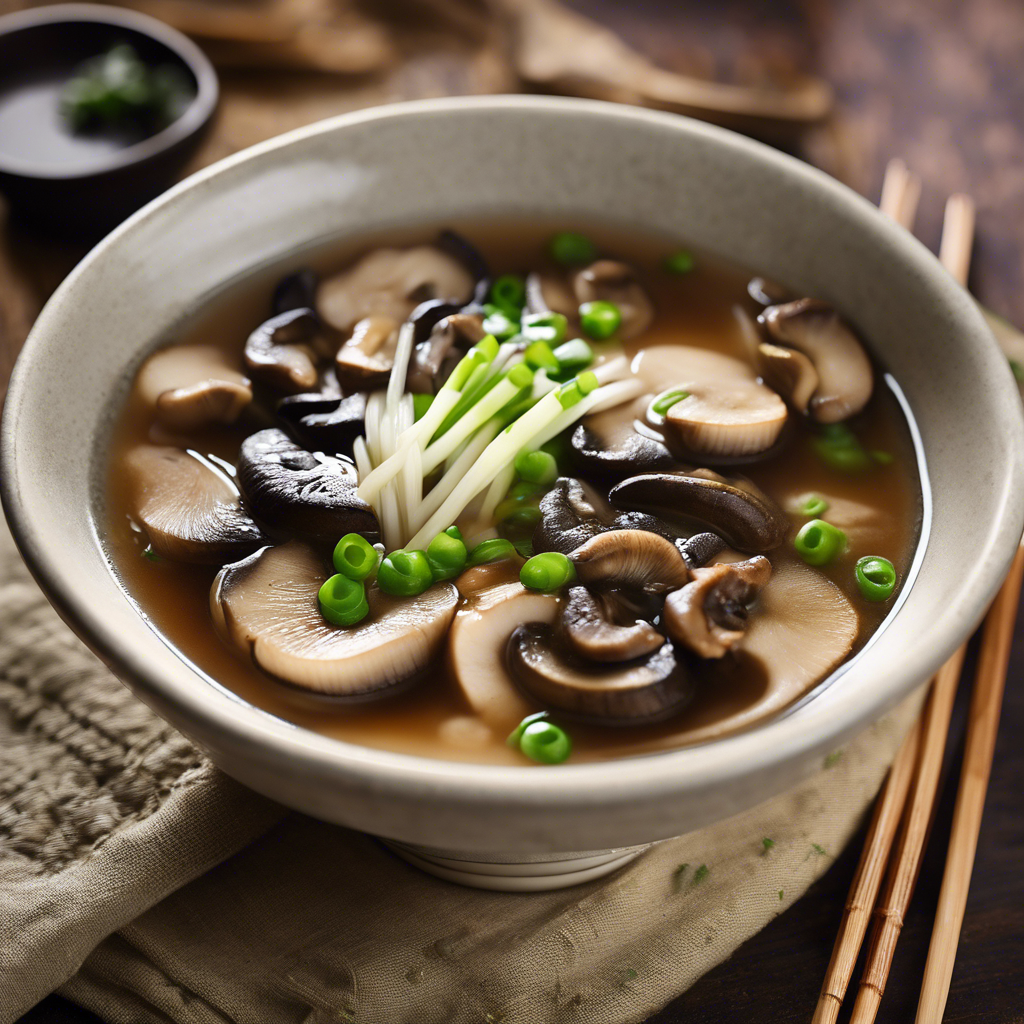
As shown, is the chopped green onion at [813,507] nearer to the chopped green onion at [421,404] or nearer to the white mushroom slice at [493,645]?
the white mushroom slice at [493,645]

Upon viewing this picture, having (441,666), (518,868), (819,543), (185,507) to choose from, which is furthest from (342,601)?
(819,543)

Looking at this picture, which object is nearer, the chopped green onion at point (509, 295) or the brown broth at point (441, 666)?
the brown broth at point (441, 666)

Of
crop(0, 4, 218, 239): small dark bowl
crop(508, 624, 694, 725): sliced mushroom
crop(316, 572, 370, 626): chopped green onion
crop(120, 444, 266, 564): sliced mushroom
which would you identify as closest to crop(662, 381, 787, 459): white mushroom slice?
crop(508, 624, 694, 725): sliced mushroom

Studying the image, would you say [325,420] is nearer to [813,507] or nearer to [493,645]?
[493,645]

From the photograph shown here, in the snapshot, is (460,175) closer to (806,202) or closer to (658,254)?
(658,254)

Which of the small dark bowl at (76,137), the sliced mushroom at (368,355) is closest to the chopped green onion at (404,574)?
the sliced mushroom at (368,355)

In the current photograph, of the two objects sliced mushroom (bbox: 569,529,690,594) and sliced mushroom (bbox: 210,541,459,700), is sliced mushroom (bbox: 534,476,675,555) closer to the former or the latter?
sliced mushroom (bbox: 569,529,690,594)
